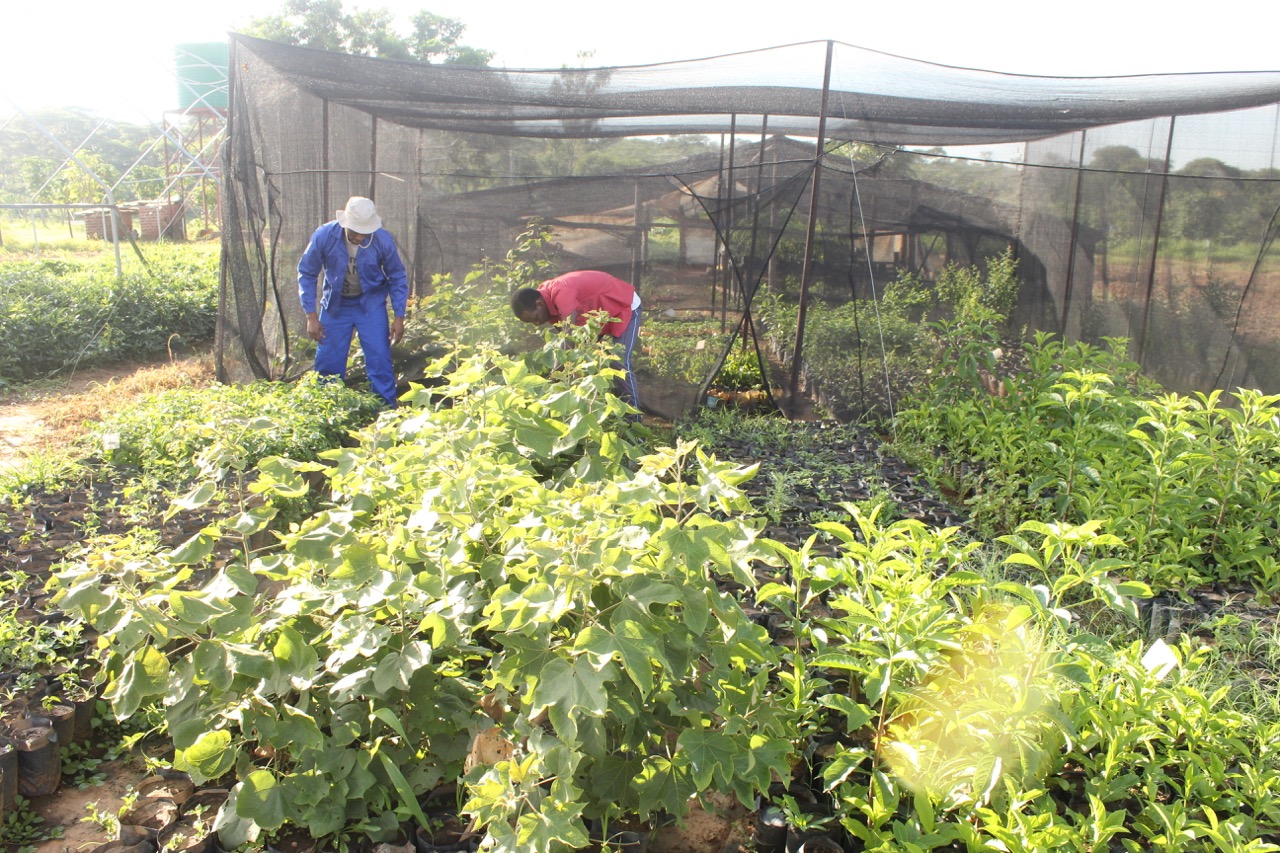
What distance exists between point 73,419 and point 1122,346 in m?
7.11

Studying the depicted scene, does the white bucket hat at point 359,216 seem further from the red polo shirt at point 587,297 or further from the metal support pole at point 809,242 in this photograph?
the metal support pole at point 809,242

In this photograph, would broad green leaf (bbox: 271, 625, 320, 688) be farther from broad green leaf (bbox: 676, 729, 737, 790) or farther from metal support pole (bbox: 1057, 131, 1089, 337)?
metal support pole (bbox: 1057, 131, 1089, 337)

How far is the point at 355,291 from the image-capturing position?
19.9 ft

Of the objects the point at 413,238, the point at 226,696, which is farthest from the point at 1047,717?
the point at 413,238

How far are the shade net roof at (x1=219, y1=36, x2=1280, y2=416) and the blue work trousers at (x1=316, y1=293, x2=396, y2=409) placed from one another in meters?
0.41

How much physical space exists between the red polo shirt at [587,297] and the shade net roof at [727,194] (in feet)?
2.27

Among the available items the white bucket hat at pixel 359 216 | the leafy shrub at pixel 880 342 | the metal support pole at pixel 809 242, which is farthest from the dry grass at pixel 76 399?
the leafy shrub at pixel 880 342

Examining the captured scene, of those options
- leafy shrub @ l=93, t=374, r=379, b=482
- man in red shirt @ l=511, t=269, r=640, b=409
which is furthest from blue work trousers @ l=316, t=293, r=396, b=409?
man in red shirt @ l=511, t=269, r=640, b=409

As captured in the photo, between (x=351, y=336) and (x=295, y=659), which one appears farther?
(x=351, y=336)

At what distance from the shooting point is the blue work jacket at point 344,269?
5.93m

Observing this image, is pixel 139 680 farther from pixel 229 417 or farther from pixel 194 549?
pixel 229 417

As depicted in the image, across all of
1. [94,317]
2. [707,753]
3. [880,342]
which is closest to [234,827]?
[707,753]

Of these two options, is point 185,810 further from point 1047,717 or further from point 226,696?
point 1047,717

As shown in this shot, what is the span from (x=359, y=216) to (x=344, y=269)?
381mm
